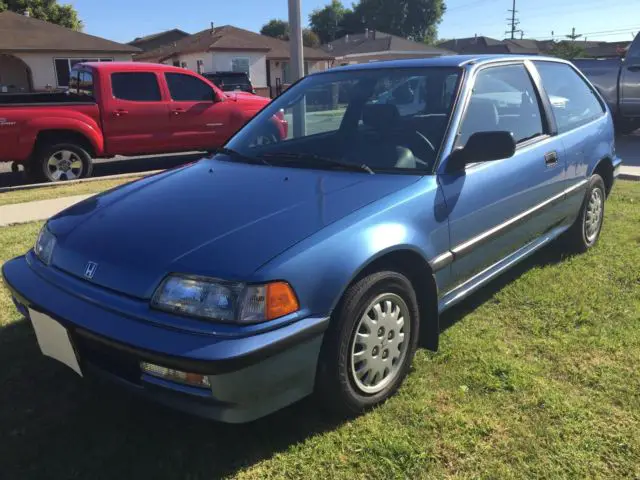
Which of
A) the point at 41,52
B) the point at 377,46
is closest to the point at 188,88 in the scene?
the point at 41,52

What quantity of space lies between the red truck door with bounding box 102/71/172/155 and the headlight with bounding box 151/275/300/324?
7122mm

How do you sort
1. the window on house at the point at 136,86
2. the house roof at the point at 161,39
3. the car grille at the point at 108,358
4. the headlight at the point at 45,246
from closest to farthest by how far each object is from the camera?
1. the car grille at the point at 108,358
2. the headlight at the point at 45,246
3. the window on house at the point at 136,86
4. the house roof at the point at 161,39

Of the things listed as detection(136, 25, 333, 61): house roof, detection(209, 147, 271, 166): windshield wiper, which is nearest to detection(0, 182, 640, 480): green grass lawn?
detection(209, 147, 271, 166): windshield wiper

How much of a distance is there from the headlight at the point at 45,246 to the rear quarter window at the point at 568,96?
3.41m

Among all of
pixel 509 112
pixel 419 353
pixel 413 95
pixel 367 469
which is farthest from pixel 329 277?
pixel 509 112

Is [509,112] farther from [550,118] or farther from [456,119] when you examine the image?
[456,119]

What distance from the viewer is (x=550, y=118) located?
408cm

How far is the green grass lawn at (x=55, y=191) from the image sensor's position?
7.04 m

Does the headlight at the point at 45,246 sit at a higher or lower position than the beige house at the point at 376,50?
lower

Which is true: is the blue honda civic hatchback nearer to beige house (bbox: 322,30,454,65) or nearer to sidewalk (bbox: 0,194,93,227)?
sidewalk (bbox: 0,194,93,227)

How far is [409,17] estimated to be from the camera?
6825 cm

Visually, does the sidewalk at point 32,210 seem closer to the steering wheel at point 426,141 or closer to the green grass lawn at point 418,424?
the green grass lawn at point 418,424

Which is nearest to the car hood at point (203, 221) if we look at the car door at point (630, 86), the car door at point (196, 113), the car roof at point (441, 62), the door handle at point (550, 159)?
the car roof at point (441, 62)

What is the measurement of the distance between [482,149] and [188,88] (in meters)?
7.51
